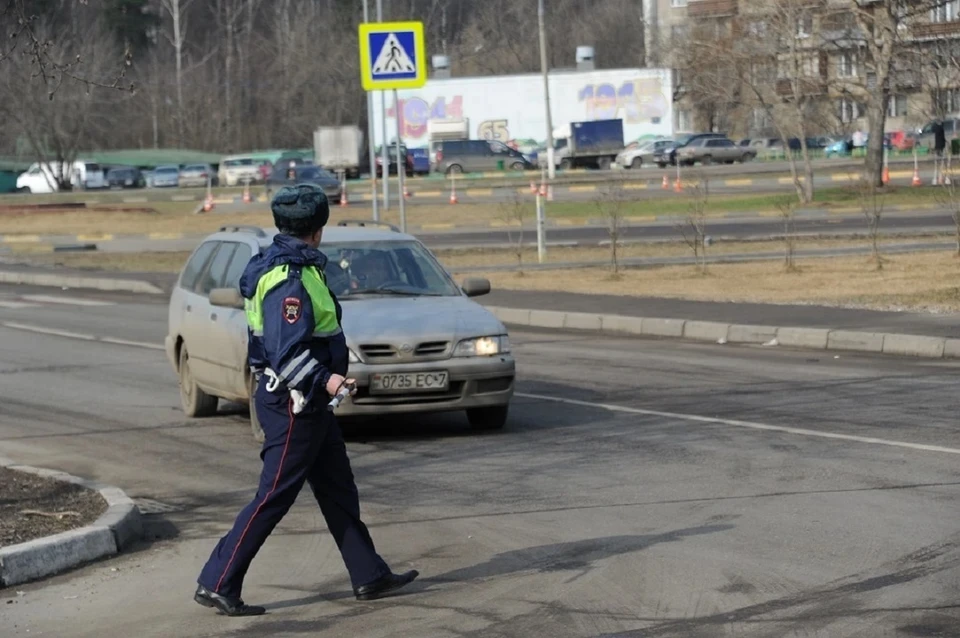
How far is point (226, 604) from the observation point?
602cm

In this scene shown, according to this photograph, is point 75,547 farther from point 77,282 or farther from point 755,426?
point 77,282

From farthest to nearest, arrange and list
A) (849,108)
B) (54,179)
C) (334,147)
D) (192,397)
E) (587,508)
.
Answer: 1. (54,179)
2. (334,147)
3. (849,108)
4. (192,397)
5. (587,508)

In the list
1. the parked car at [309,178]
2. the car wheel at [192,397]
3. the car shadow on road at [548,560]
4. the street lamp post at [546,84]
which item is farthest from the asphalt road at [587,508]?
the street lamp post at [546,84]

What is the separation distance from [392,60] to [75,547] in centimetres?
1436

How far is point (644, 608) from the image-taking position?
19.5 feet

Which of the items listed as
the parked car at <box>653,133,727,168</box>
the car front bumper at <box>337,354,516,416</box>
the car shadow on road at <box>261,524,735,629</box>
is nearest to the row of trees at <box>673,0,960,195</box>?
the car front bumper at <box>337,354,516,416</box>

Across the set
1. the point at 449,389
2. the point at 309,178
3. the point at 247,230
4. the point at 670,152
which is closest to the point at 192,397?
A: the point at 247,230

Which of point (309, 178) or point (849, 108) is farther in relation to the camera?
point (309, 178)

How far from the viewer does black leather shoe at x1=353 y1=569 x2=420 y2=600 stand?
6246 mm

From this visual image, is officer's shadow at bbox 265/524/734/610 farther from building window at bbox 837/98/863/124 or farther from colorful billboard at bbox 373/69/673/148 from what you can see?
colorful billboard at bbox 373/69/673/148

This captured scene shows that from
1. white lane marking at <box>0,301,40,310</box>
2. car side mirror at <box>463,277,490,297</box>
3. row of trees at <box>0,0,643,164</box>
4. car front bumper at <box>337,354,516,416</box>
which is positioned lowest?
white lane marking at <box>0,301,40,310</box>

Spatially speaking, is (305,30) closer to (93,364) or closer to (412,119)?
(412,119)

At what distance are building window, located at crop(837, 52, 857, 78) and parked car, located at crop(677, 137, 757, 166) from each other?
90.7 feet

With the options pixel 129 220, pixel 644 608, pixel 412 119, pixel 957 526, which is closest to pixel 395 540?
pixel 644 608
